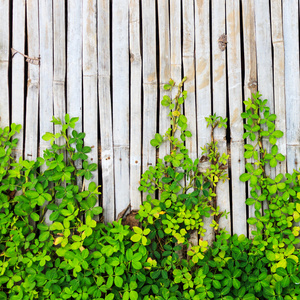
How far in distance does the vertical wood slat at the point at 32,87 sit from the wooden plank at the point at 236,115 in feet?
4.65

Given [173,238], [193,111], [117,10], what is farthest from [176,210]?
[117,10]

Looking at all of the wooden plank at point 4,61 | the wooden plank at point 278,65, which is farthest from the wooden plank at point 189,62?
the wooden plank at point 4,61

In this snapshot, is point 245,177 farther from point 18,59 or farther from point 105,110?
point 18,59

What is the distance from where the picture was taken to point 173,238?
6.42 ft

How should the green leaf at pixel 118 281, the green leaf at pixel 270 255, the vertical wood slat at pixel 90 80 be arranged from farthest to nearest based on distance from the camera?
the vertical wood slat at pixel 90 80, the green leaf at pixel 270 255, the green leaf at pixel 118 281

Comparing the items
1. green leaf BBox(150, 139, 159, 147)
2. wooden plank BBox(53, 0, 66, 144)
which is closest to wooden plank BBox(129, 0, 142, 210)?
green leaf BBox(150, 139, 159, 147)

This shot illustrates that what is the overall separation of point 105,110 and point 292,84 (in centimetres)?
140

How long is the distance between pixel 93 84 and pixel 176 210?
1095 millimetres

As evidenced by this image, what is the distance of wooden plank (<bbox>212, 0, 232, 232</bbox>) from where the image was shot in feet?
6.72

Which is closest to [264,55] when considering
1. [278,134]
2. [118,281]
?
[278,134]

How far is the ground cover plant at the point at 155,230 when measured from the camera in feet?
6.11

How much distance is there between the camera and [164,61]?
2.04 metres

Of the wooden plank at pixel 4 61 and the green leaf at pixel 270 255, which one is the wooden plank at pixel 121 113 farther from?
the green leaf at pixel 270 255

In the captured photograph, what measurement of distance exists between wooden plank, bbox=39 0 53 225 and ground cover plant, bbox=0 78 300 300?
4.4 inches
